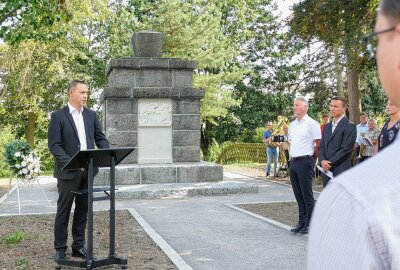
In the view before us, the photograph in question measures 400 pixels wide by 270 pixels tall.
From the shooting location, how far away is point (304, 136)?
7.84 metres

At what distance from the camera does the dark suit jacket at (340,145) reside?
291 inches

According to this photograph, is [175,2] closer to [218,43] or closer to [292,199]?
[218,43]

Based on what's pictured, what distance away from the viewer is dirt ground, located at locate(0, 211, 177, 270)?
610 cm

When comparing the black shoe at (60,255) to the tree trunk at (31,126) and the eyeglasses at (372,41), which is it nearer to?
the eyeglasses at (372,41)

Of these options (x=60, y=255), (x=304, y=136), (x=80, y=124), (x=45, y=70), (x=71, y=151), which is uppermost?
(x=45, y=70)

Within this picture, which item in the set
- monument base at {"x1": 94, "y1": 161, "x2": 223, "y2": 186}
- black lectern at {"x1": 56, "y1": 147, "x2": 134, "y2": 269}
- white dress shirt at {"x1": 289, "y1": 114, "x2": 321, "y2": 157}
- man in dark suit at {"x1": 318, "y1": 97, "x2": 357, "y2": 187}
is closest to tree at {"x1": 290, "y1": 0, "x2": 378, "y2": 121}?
monument base at {"x1": 94, "y1": 161, "x2": 223, "y2": 186}

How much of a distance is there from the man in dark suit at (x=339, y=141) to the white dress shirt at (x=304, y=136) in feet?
1.04

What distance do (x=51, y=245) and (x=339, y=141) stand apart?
4.21m

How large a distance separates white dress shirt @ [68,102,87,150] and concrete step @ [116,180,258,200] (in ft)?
19.3

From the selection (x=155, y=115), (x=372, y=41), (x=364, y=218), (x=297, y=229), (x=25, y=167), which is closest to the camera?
(x=364, y=218)

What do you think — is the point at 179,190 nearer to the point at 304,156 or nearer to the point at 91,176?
the point at 304,156

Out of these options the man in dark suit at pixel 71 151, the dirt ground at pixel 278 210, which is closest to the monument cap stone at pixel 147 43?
the dirt ground at pixel 278 210

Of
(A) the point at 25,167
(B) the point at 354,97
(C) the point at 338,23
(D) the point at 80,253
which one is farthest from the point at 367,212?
(B) the point at 354,97

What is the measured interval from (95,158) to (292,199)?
7210 millimetres
